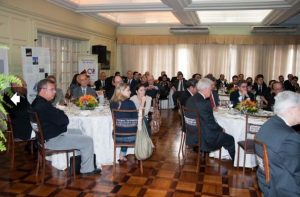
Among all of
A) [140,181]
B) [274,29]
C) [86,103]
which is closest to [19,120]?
[86,103]

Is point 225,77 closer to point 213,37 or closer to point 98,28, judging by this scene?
point 213,37

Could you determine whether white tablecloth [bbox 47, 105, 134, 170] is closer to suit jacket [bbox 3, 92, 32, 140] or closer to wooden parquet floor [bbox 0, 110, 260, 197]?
wooden parquet floor [bbox 0, 110, 260, 197]

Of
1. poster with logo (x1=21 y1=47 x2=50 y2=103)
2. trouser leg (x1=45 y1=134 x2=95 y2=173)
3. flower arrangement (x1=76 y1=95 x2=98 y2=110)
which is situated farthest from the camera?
poster with logo (x1=21 y1=47 x2=50 y2=103)

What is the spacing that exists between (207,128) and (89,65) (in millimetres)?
5910

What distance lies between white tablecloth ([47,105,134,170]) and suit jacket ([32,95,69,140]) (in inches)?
19.9

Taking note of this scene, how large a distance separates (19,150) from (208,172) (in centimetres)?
318

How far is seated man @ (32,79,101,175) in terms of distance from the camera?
3491mm

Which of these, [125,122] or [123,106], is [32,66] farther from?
[125,122]

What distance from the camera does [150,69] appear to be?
12188 millimetres

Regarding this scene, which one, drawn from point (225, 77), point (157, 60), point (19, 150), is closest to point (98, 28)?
point (157, 60)

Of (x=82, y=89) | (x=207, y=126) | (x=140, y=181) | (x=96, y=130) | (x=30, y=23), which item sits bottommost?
(x=140, y=181)

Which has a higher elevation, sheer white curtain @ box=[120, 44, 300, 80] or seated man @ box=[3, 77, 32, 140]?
sheer white curtain @ box=[120, 44, 300, 80]

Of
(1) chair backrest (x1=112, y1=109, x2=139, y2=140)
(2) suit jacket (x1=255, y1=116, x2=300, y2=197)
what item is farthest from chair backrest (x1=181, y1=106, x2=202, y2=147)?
(2) suit jacket (x1=255, y1=116, x2=300, y2=197)

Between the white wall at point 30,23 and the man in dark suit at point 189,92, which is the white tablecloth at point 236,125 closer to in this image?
the man in dark suit at point 189,92
